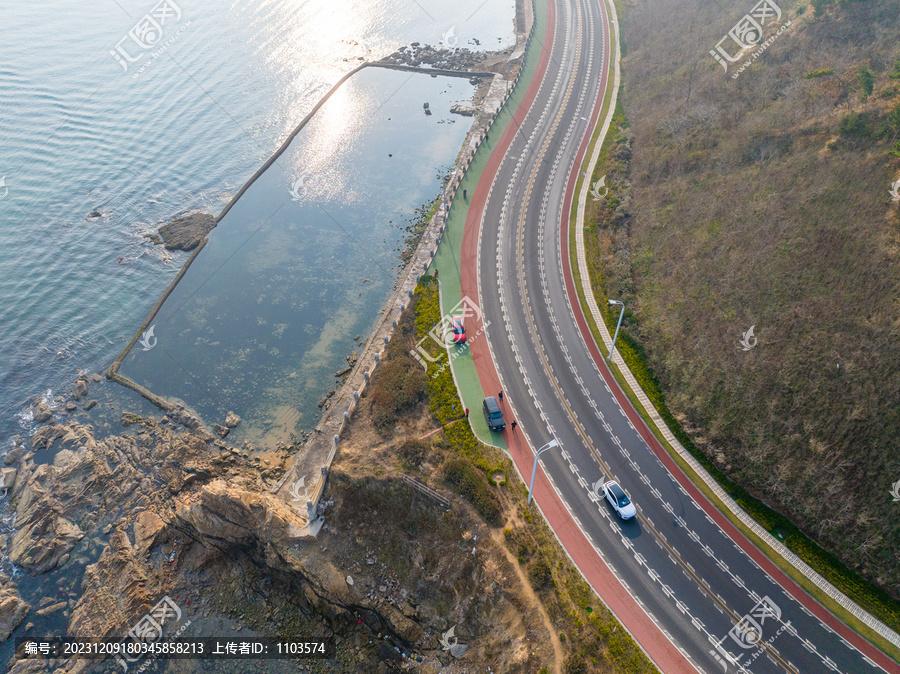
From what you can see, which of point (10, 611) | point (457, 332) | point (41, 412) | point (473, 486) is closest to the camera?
point (10, 611)

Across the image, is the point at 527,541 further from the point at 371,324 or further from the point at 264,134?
the point at 264,134

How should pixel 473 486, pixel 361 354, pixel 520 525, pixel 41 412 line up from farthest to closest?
pixel 361 354 < pixel 41 412 < pixel 473 486 < pixel 520 525

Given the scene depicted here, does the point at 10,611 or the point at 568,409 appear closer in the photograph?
the point at 10,611

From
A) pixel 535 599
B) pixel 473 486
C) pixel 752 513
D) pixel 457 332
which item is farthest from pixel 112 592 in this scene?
pixel 752 513

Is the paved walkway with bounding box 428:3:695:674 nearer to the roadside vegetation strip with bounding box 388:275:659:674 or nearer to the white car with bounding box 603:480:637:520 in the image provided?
the roadside vegetation strip with bounding box 388:275:659:674

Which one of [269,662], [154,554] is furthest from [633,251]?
[154,554]

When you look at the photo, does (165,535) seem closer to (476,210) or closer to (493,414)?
(493,414)
